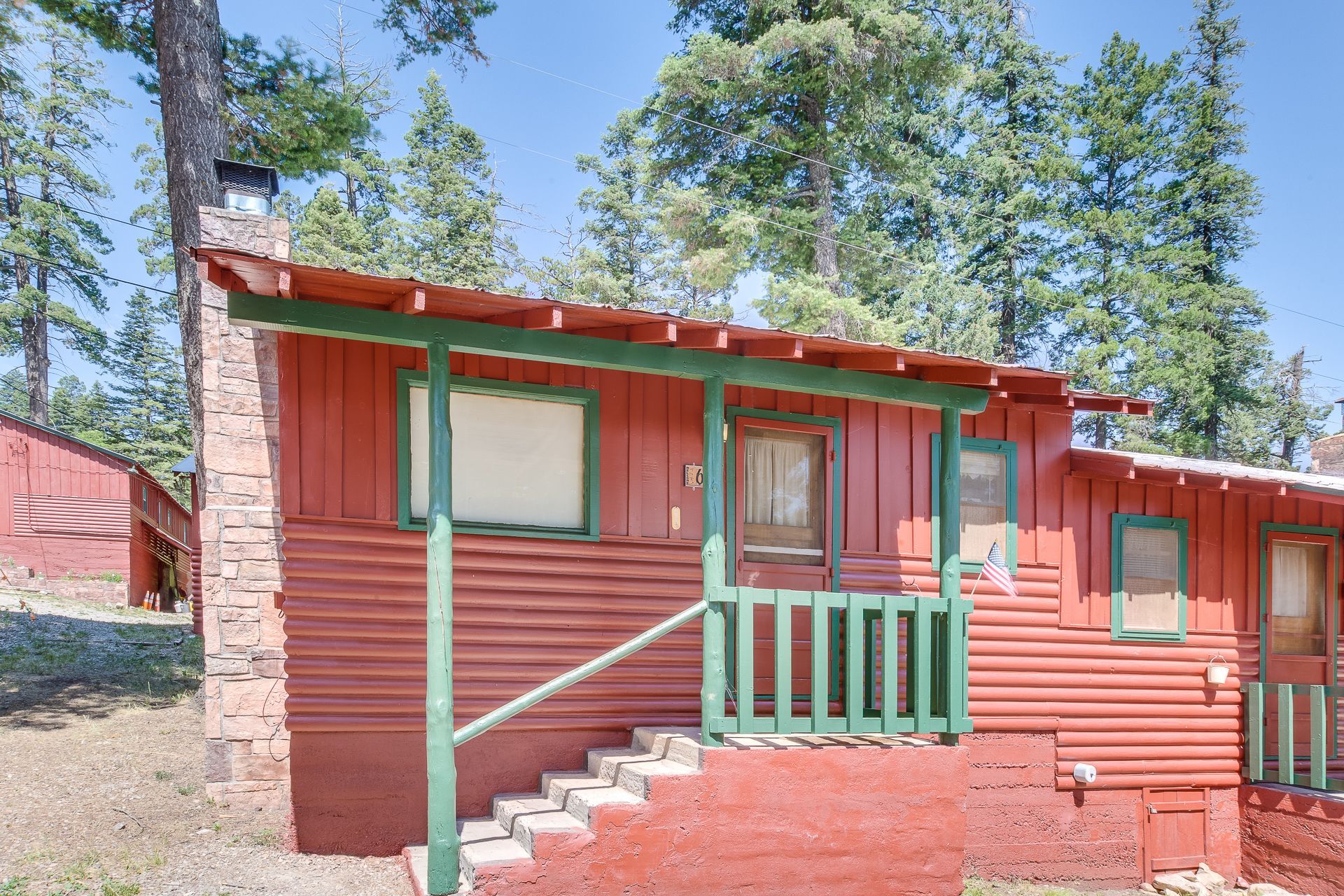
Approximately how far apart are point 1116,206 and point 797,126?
38.0 feet

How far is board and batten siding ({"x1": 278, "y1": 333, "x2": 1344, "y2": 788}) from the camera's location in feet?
18.7

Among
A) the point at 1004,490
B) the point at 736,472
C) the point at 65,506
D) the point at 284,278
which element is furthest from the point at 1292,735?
the point at 65,506

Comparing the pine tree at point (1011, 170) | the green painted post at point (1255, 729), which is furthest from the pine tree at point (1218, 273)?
the green painted post at point (1255, 729)

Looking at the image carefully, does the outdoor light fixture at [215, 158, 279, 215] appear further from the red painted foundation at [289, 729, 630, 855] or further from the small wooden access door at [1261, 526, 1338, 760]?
the small wooden access door at [1261, 526, 1338, 760]

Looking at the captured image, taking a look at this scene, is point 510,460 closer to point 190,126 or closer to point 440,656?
point 440,656

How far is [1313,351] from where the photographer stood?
29.7m

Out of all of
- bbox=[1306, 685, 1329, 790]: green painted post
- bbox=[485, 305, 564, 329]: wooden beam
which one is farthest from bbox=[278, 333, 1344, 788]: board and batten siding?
bbox=[485, 305, 564, 329]: wooden beam

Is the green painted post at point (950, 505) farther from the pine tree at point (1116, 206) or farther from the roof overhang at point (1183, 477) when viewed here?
the pine tree at point (1116, 206)

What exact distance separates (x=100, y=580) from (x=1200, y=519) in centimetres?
2030

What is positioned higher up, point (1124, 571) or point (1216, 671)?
point (1124, 571)

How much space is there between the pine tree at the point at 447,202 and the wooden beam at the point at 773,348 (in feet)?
69.8

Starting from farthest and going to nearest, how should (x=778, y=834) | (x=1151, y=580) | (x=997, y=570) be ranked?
(x=1151, y=580) → (x=997, y=570) → (x=778, y=834)

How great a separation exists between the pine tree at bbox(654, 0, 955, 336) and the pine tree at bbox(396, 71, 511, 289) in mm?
9426

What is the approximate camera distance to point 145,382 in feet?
121
